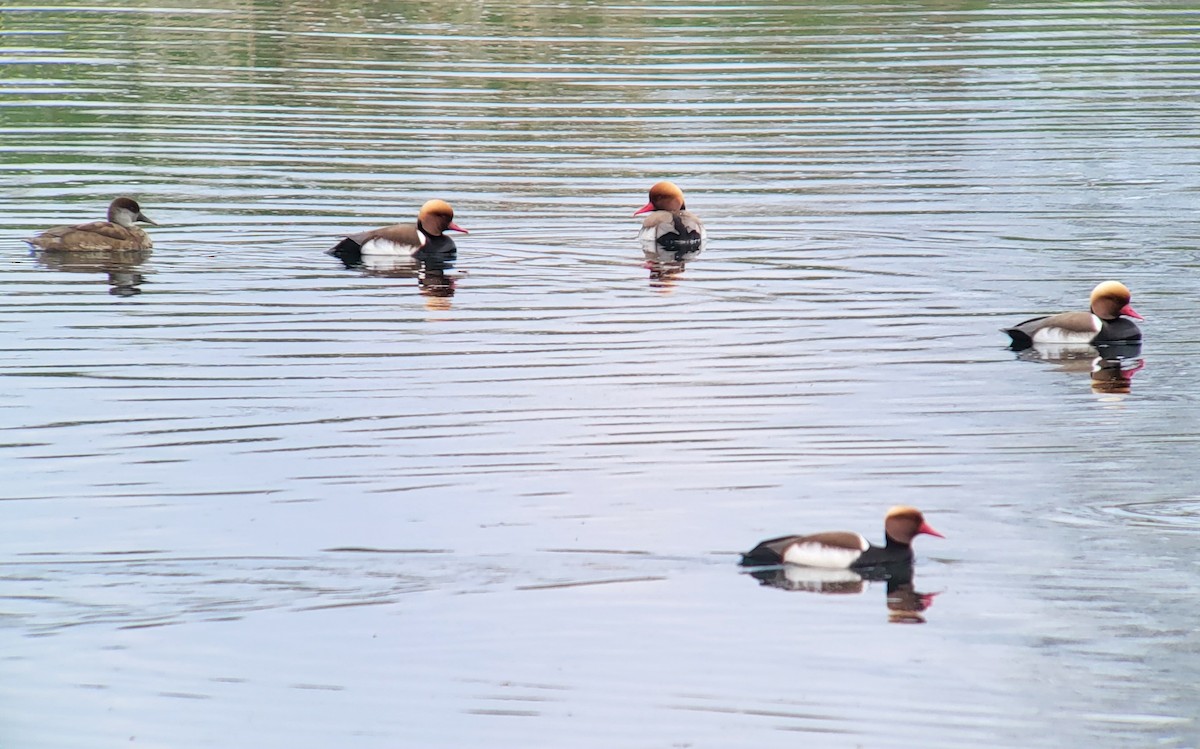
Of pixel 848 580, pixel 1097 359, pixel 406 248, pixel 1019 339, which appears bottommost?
pixel 848 580

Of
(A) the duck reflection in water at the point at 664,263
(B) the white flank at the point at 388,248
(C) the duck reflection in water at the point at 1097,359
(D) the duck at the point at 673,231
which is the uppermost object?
(D) the duck at the point at 673,231

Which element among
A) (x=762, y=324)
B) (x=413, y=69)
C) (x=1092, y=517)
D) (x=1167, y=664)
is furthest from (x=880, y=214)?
(x=413, y=69)

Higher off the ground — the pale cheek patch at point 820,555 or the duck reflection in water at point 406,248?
the duck reflection in water at point 406,248

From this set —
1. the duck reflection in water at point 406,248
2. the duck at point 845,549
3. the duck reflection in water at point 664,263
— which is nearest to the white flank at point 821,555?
the duck at point 845,549

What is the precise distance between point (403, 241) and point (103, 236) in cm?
314

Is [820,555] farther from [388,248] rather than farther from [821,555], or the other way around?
[388,248]

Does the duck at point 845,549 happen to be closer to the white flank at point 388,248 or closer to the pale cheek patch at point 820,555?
the pale cheek patch at point 820,555

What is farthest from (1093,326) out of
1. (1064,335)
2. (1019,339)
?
(1019,339)

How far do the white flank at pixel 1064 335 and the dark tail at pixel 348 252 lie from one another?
7.29 m

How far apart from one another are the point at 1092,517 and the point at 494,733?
15.1 feet

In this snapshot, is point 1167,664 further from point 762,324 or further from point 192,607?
point 762,324

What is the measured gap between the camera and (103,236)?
20328 mm

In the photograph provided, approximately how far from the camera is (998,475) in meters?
12.8

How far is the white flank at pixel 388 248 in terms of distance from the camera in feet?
→ 66.5
